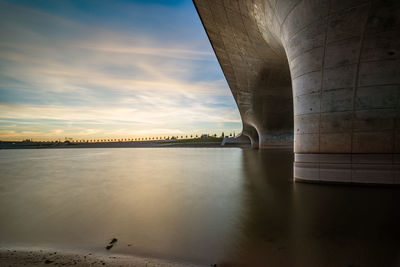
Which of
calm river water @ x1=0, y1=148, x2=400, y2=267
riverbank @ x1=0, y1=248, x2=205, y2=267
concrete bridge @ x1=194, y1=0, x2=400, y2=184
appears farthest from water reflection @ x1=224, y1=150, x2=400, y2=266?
concrete bridge @ x1=194, y1=0, x2=400, y2=184

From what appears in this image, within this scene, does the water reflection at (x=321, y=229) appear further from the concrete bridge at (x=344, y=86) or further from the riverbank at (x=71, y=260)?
the concrete bridge at (x=344, y=86)

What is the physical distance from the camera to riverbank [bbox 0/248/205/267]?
102 inches

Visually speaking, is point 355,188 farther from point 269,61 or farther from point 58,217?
point 269,61

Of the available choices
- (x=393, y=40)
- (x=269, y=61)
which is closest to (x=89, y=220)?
(x=393, y=40)

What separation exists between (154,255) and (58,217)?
304cm

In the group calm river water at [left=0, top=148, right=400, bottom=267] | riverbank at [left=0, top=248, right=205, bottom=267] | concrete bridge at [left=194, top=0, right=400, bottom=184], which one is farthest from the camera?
concrete bridge at [left=194, top=0, right=400, bottom=184]

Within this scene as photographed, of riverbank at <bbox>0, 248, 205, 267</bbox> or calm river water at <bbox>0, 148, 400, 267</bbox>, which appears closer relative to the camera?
riverbank at <bbox>0, 248, 205, 267</bbox>

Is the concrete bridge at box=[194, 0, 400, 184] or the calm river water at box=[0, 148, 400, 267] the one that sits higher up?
the concrete bridge at box=[194, 0, 400, 184]

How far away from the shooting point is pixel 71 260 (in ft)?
8.89

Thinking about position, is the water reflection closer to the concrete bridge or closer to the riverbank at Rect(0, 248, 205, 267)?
the riverbank at Rect(0, 248, 205, 267)

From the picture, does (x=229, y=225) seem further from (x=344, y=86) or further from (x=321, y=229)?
(x=344, y=86)

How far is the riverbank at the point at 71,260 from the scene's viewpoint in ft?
8.52

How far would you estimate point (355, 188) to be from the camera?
6.54m

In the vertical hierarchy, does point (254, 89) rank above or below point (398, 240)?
above
